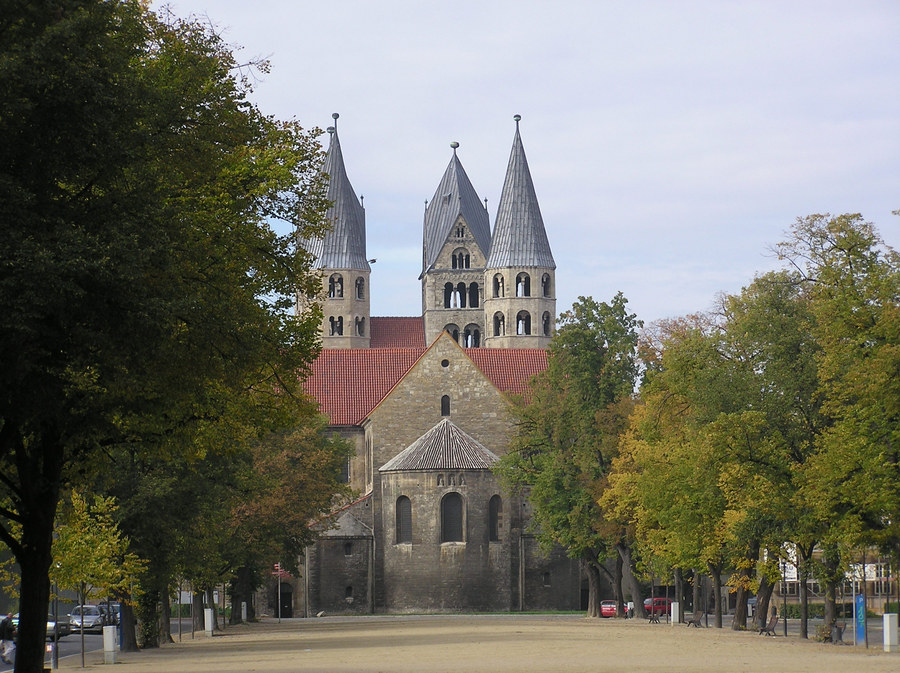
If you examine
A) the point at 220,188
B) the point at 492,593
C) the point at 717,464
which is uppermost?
the point at 220,188

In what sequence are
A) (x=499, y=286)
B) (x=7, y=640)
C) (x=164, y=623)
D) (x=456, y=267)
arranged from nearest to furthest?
(x=7, y=640), (x=164, y=623), (x=499, y=286), (x=456, y=267)

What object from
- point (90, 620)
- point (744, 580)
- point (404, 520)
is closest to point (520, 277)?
point (404, 520)

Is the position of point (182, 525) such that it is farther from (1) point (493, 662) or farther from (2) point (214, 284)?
(2) point (214, 284)

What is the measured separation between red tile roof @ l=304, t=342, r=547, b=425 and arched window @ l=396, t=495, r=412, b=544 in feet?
39.7

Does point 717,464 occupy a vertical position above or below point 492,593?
above

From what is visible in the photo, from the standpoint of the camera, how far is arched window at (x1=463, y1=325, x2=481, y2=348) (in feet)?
400

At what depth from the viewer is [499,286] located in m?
118

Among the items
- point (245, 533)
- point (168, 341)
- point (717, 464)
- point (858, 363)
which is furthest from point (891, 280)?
point (245, 533)

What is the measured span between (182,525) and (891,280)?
766 inches

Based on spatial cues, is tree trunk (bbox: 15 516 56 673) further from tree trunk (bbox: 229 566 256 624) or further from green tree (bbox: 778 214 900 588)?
tree trunk (bbox: 229 566 256 624)

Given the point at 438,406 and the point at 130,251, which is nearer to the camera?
the point at 130,251

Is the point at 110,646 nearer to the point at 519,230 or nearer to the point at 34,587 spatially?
the point at 34,587

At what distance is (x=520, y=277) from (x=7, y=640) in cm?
7886

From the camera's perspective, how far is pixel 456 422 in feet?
289
